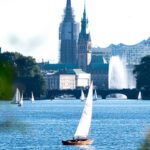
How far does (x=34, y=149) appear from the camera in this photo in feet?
111

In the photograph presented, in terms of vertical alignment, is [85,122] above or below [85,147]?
above

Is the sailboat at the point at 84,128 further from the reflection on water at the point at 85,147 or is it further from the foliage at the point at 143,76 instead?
the foliage at the point at 143,76

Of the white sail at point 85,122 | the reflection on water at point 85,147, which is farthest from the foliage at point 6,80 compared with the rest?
the white sail at point 85,122

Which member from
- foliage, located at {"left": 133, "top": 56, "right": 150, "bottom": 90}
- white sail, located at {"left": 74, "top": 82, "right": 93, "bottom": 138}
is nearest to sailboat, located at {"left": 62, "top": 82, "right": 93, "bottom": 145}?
white sail, located at {"left": 74, "top": 82, "right": 93, "bottom": 138}

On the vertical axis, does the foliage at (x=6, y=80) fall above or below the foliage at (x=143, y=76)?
below

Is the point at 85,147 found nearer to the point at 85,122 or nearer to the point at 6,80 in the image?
the point at 85,122

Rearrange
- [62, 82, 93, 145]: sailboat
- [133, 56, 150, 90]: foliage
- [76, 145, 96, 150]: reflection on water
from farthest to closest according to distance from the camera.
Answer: [133, 56, 150, 90]: foliage, [62, 82, 93, 145]: sailboat, [76, 145, 96, 150]: reflection on water

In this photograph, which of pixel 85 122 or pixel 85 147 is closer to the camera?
pixel 85 147

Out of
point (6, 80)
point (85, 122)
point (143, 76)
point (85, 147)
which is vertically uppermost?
point (143, 76)

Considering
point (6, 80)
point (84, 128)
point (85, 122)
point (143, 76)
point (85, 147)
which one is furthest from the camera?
point (143, 76)

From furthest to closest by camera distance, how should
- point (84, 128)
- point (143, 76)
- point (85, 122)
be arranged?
point (143, 76)
point (84, 128)
point (85, 122)

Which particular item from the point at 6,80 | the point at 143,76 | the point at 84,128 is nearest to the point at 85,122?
the point at 84,128

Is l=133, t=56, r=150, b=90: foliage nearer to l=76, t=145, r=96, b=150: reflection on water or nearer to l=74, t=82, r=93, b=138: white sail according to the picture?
l=74, t=82, r=93, b=138: white sail

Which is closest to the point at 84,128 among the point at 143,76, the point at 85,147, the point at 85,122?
the point at 85,122
